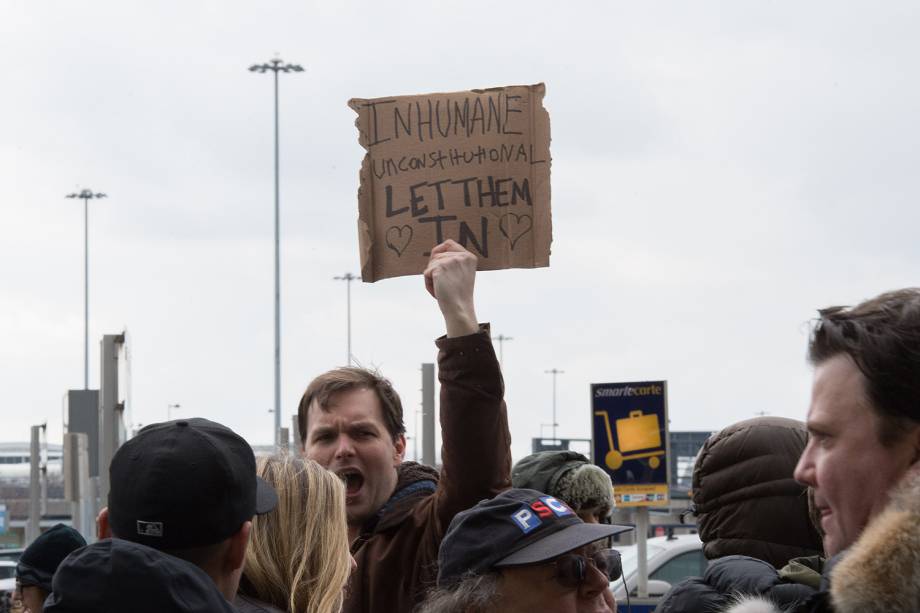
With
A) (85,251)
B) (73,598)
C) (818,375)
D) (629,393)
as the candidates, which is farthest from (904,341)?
(85,251)

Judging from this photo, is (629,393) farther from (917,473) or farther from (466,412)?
(917,473)

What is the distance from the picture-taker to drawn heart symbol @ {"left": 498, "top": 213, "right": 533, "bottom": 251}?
15.2ft

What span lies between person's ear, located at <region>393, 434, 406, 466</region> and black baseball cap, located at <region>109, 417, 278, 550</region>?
1610 millimetres

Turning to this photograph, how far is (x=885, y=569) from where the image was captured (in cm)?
208

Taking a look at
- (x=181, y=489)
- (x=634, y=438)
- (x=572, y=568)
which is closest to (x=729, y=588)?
(x=572, y=568)

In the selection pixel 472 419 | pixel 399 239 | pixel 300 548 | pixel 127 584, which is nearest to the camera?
pixel 127 584

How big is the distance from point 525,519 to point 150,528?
847 millimetres

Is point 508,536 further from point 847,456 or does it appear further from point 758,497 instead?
point 758,497

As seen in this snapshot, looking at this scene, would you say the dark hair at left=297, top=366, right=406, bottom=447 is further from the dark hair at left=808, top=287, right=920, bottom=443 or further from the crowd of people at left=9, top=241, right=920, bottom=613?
the dark hair at left=808, top=287, right=920, bottom=443

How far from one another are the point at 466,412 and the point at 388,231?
105 cm

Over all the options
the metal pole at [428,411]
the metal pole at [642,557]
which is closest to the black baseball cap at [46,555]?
the metal pole at [642,557]

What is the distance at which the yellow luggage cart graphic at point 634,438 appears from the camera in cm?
1407

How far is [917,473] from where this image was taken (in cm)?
238

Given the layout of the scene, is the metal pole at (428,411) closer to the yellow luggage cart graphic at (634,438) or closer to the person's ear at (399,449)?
the yellow luggage cart graphic at (634,438)
